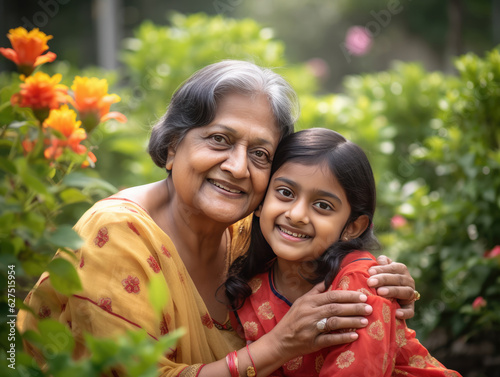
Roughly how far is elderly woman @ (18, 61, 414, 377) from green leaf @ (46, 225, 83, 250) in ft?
2.36

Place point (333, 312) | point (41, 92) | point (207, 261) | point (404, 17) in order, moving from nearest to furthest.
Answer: point (41, 92), point (333, 312), point (207, 261), point (404, 17)

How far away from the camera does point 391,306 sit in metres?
2.11

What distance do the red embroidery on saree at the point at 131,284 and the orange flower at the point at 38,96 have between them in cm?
78

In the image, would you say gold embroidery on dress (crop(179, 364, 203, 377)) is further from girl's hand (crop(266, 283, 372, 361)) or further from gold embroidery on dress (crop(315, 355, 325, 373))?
gold embroidery on dress (crop(315, 355, 325, 373))

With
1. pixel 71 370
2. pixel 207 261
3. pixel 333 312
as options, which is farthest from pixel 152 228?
pixel 71 370

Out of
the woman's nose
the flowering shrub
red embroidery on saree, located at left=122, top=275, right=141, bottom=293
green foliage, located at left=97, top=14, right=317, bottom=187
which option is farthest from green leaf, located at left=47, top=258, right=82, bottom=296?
green foliage, located at left=97, top=14, right=317, bottom=187

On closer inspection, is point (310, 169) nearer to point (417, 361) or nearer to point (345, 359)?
point (345, 359)

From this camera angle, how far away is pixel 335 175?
221 centimetres

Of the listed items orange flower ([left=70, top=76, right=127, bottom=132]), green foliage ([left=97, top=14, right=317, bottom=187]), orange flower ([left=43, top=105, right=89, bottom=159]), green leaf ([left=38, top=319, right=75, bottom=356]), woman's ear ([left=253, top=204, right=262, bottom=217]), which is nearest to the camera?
green leaf ([left=38, top=319, right=75, bottom=356])

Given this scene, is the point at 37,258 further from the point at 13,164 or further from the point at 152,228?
the point at 152,228

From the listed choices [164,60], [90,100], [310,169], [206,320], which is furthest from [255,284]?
[164,60]

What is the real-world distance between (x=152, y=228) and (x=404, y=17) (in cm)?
1765

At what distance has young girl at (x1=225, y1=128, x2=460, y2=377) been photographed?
84.4 inches

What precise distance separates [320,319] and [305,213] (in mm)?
408
